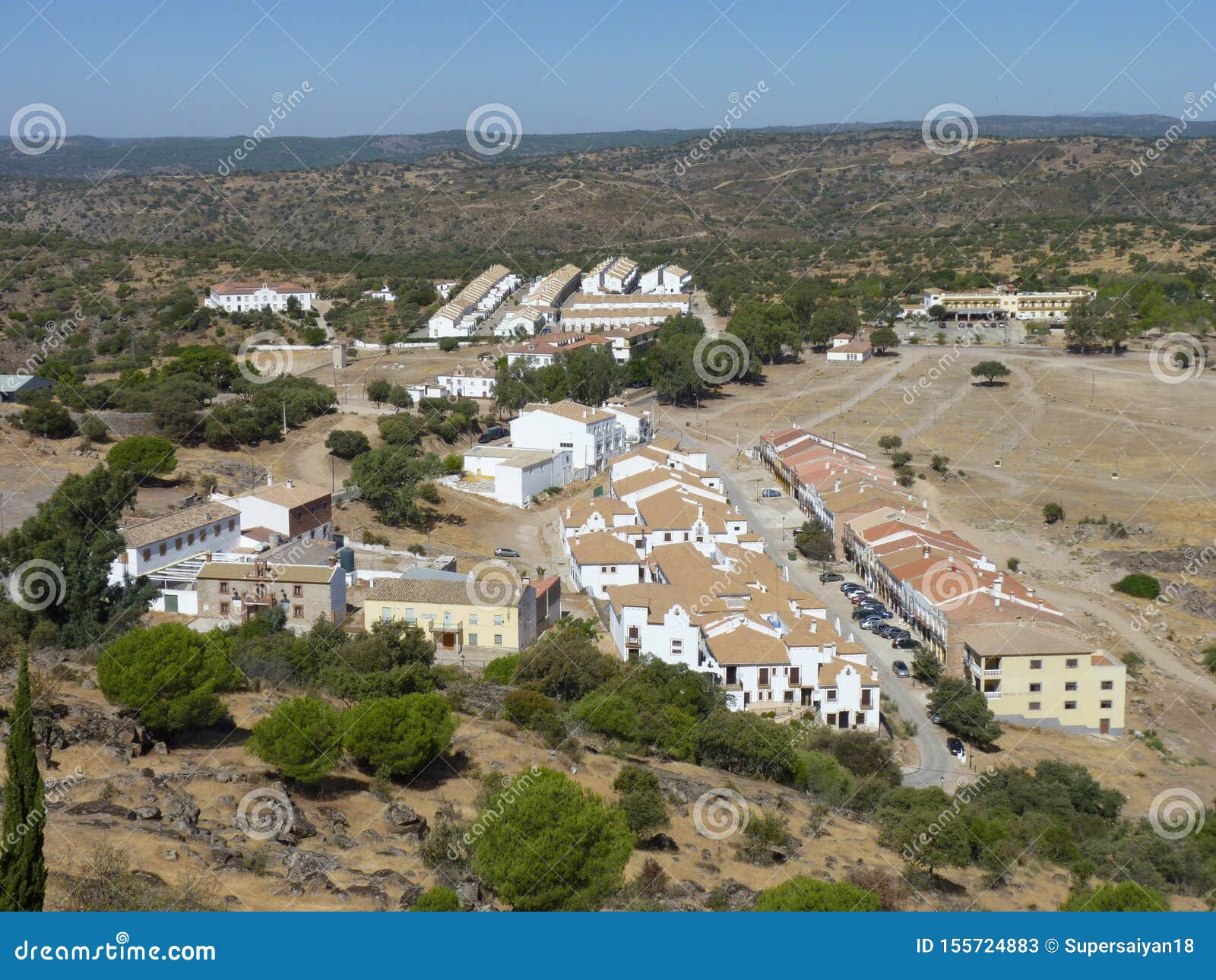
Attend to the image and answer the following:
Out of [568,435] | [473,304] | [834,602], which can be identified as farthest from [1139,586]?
[473,304]

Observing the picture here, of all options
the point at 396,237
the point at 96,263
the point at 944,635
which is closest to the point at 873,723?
the point at 944,635

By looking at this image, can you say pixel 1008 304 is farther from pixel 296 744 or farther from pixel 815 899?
pixel 815 899

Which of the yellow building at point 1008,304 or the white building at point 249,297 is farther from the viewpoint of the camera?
the yellow building at point 1008,304

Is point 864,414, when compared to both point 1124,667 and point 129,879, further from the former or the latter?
point 129,879

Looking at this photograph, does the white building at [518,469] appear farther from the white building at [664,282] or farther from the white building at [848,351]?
the white building at [664,282]

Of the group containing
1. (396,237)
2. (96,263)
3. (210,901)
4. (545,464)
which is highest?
(396,237)

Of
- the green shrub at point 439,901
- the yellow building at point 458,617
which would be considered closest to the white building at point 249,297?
the yellow building at point 458,617
